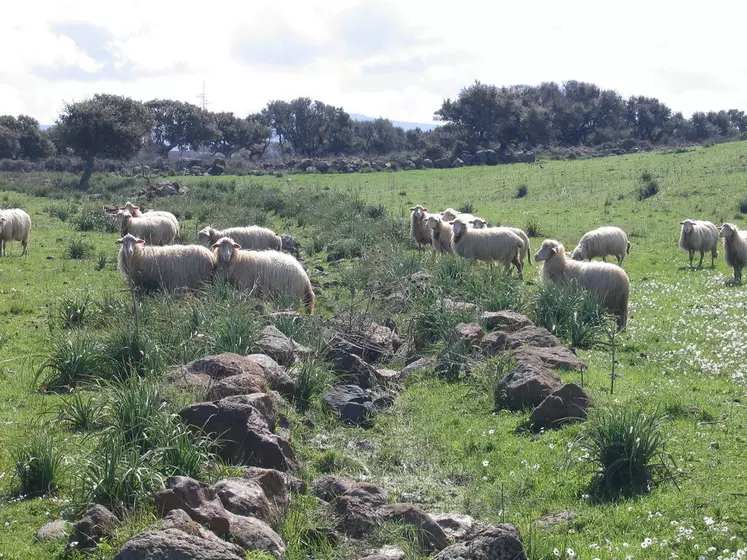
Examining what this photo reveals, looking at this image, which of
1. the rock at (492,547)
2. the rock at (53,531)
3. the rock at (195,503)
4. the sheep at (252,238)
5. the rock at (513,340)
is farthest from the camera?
the sheep at (252,238)

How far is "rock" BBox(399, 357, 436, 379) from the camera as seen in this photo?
12.1 metres

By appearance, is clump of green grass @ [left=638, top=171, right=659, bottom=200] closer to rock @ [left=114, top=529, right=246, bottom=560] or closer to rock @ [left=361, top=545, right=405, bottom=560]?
rock @ [left=361, top=545, right=405, bottom=560]

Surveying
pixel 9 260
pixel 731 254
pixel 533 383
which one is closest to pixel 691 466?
pixel 533 383

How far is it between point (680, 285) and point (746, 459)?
45.4ft

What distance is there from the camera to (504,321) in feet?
44.2

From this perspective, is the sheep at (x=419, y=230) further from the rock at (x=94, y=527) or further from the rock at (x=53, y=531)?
the rock at (x=94, y=527)

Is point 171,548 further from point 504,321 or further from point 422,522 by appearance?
point 504,321

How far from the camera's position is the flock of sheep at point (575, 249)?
15734 millimetres

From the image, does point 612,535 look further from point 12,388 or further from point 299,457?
point 12,388

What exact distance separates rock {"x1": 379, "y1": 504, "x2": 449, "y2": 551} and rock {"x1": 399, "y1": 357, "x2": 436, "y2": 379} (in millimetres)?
5308

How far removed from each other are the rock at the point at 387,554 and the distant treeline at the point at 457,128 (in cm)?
6651

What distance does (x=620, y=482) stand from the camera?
294 inches

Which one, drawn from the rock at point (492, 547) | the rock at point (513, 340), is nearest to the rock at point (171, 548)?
the rock at point (492, 547)

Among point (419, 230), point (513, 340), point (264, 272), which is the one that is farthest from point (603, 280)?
point (419, 230)
